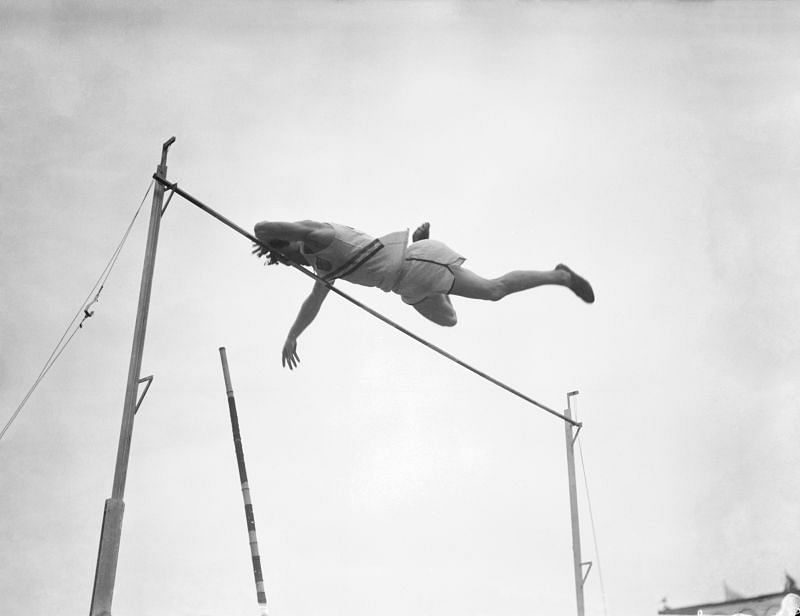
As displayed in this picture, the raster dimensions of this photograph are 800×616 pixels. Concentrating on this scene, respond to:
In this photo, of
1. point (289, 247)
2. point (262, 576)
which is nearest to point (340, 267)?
point (289, 247)

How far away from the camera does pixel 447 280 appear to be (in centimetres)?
575

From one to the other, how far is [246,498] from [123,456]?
2479mm

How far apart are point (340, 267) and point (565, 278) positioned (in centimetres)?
142

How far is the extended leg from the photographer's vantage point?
573 cm

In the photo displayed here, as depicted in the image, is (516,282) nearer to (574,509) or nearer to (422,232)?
(422,232)

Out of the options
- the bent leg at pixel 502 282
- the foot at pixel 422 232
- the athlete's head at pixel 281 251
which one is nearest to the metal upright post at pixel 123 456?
the athlete's head at pixel 281 251

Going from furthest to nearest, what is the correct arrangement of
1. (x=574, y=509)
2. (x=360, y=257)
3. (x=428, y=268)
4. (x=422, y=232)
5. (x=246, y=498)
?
(x=574, y=509)
(x=246, y=498)
(x=422, y=232)
(x=428, y=268)
(x=360, y=257)

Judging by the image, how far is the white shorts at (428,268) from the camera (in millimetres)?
5711

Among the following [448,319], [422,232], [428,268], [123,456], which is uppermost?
[422,232]

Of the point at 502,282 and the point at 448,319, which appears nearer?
the point at 502,282

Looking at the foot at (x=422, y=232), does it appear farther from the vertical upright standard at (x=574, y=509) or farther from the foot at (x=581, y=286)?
the vertical upright standard at (x=574, y=509)

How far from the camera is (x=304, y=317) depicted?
19.6 feet

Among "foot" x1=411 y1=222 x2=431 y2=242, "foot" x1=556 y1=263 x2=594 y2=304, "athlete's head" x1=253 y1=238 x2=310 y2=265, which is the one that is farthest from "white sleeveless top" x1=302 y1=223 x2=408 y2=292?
"foot" x1=556 y1=263 x2=594 y2=304

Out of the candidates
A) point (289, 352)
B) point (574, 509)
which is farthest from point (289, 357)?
point (574, 509)
